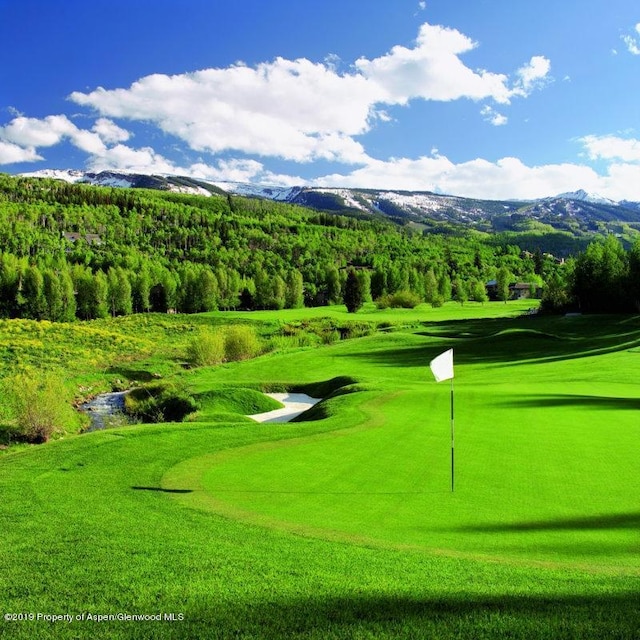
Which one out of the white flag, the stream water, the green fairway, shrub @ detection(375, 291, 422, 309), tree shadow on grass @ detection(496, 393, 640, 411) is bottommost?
the stream water

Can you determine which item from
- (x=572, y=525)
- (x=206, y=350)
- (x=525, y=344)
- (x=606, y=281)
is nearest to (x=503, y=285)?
(x=606, y=281)

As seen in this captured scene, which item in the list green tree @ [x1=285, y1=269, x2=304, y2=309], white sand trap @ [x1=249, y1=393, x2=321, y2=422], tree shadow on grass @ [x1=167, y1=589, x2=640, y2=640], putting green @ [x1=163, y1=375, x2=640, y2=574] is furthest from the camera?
green tree @ [x1=285, y1=269, x2=304, y2=309]

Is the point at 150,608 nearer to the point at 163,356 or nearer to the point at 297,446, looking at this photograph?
the point at 297,446

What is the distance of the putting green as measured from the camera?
10.8m

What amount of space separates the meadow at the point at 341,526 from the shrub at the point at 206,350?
3612cm

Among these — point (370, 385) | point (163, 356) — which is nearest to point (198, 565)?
point (370, 385)

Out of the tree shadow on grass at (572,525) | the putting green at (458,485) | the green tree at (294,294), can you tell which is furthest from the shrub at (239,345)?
the green tree at (294,294)

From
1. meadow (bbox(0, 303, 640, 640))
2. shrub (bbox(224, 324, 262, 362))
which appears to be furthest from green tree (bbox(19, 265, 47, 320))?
meadow (bbox(0, 303, 640, 640))

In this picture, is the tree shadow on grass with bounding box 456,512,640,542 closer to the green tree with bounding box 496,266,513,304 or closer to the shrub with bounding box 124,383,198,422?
the shrub with bounding box 124,383,198,422

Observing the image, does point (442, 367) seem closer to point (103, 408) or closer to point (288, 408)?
point (288, 408)

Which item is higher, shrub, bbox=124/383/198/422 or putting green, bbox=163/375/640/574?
putting green, bbox=163/375/640/574

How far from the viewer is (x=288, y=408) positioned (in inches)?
1565

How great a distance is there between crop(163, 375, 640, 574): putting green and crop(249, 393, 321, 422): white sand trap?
1325 centimetres

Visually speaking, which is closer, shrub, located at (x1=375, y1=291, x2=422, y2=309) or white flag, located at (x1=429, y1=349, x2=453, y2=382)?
white flag, located at (x1=429, y1=349, x2=453, y2=382)
